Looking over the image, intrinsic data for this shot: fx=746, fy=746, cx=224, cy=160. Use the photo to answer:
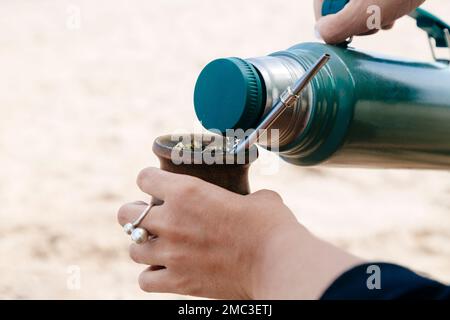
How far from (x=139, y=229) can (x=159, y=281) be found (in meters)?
0.04

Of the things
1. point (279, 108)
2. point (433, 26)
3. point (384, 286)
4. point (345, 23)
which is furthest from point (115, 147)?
point (384, 286)

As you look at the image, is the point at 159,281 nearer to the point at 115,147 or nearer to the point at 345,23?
the point at 345,23

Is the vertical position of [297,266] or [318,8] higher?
[318,8]

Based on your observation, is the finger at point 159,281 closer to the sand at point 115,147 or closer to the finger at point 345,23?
the finger at point 345,23

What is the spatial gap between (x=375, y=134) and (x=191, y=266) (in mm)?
232

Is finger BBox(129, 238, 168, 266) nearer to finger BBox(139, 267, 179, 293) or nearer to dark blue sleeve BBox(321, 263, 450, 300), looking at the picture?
finger BBox(139, 267, 179, 293)

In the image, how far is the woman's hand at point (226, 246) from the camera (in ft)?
1.62

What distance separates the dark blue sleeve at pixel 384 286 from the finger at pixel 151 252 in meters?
0.15

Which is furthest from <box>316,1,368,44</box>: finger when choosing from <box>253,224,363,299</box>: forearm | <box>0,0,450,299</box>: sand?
<box>0,0,450,299</box>: sand

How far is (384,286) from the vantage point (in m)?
0.43

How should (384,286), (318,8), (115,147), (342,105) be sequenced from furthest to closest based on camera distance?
(115,147) < (318,8) < (342,105) < (384,286)

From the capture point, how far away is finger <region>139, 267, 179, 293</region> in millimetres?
565

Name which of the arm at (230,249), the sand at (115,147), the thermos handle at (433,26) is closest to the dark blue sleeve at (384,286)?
the arm at (230,249)
